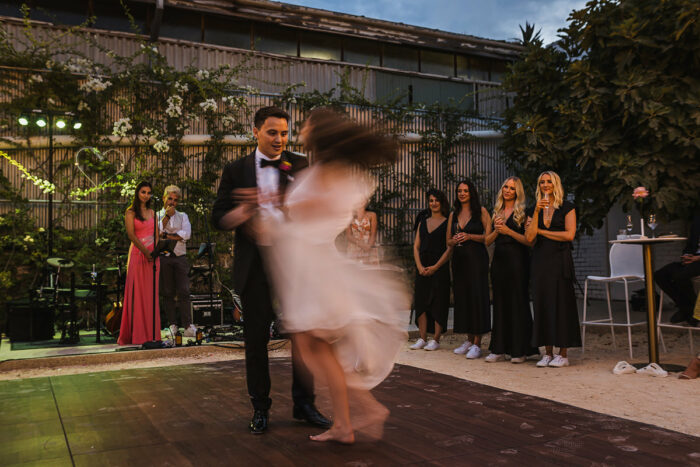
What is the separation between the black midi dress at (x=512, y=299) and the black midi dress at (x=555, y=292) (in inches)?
7.2

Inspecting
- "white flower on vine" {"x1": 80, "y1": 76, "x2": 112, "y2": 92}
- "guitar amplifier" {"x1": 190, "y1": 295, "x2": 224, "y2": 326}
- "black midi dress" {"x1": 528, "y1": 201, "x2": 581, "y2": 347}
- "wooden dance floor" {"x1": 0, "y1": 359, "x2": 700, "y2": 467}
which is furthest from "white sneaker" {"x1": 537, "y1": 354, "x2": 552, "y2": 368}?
"white flower on vine" {"x1": 80, "y1": 76, "x2": 112, "y2": 92}

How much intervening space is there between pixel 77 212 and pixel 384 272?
761cm

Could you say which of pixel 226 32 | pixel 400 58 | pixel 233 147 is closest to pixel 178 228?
pixel 233 147

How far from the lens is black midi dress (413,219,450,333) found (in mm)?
6848

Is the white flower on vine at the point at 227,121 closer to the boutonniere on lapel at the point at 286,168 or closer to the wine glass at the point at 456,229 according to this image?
the wine glass at the point at 456,229

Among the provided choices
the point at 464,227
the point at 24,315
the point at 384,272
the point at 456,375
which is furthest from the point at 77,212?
A: the point at 384,272

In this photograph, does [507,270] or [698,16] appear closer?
[507,270]

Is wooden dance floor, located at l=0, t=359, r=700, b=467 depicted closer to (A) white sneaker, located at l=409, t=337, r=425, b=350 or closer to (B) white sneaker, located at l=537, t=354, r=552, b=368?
(B) white sneaker, located at l=537, t=354, r=552, b=368

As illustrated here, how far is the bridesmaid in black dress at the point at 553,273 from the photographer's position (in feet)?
18.4

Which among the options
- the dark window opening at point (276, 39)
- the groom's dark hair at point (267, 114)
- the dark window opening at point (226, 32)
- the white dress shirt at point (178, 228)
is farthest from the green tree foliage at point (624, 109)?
the dark window opening at point (226, 32)

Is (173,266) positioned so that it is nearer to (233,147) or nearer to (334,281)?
(233,147)

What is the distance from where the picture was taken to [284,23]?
42.9 feet

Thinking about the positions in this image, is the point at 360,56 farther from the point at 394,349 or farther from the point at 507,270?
the point at 394,349

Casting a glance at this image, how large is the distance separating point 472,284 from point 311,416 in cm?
350
